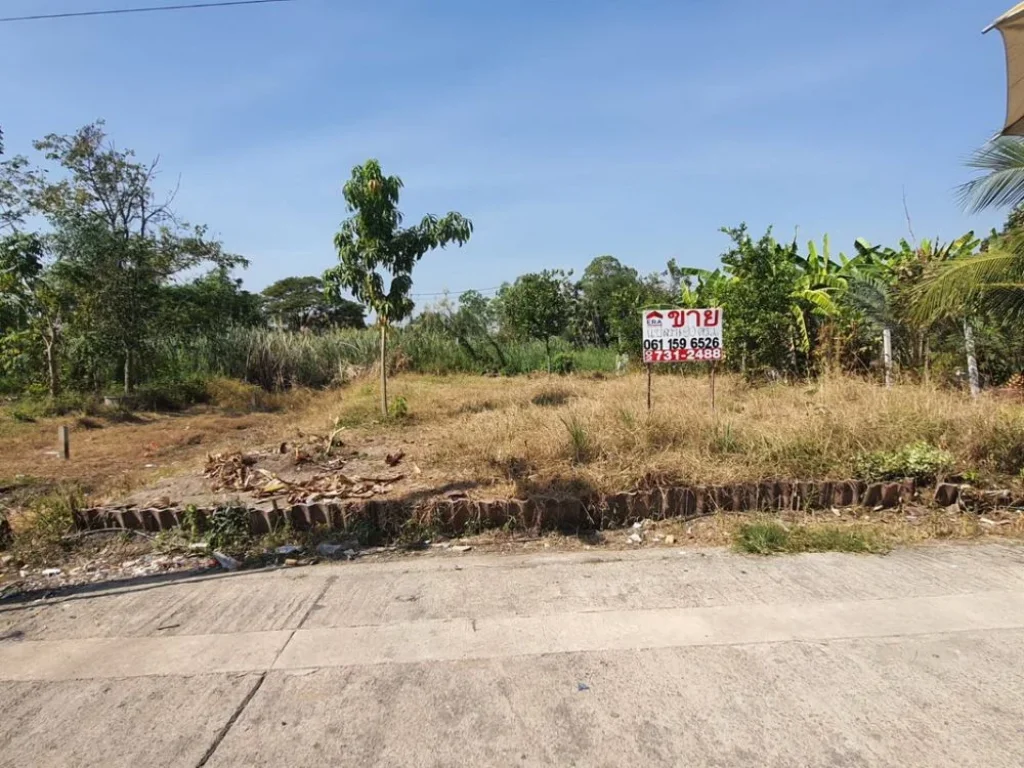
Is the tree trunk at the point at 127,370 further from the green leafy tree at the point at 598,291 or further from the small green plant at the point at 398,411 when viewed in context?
the green leafy tree at the point at 598,291

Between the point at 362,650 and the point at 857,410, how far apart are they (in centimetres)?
525

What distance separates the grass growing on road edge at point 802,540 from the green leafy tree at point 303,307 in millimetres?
43276

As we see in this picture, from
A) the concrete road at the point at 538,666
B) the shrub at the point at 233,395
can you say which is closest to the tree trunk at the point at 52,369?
the shrub at the point at 233,395

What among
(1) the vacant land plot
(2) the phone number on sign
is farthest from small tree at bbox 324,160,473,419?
(2) the phone number on sign

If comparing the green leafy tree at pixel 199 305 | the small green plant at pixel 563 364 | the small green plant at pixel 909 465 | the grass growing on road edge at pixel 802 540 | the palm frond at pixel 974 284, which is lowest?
the grass growing on road edge at pixel 802 540

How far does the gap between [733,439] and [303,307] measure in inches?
1792

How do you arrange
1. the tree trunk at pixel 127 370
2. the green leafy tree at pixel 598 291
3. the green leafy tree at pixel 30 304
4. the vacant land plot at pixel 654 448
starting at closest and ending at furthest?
1. the vacant land plot at pixel 654 448
2. the green leafy tree at pixel 30 304
3. the tree trunk at pixel 127 370
4. the green leafy tree at pixel 598 291

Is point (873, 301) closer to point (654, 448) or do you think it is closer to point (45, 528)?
point (654, 448)

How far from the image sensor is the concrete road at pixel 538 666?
2559 millimetres

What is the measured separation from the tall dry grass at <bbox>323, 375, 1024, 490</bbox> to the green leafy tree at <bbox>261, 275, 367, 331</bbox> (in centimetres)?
4051

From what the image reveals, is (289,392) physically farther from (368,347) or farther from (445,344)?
(445,344)

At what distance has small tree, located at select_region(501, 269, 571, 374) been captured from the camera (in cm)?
2086

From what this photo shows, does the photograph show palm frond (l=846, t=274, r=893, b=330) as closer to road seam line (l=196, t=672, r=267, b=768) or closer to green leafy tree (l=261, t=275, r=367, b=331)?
road seam line (l=196, t=672, r=267, b=768)

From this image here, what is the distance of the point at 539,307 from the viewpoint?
20.8 meters
